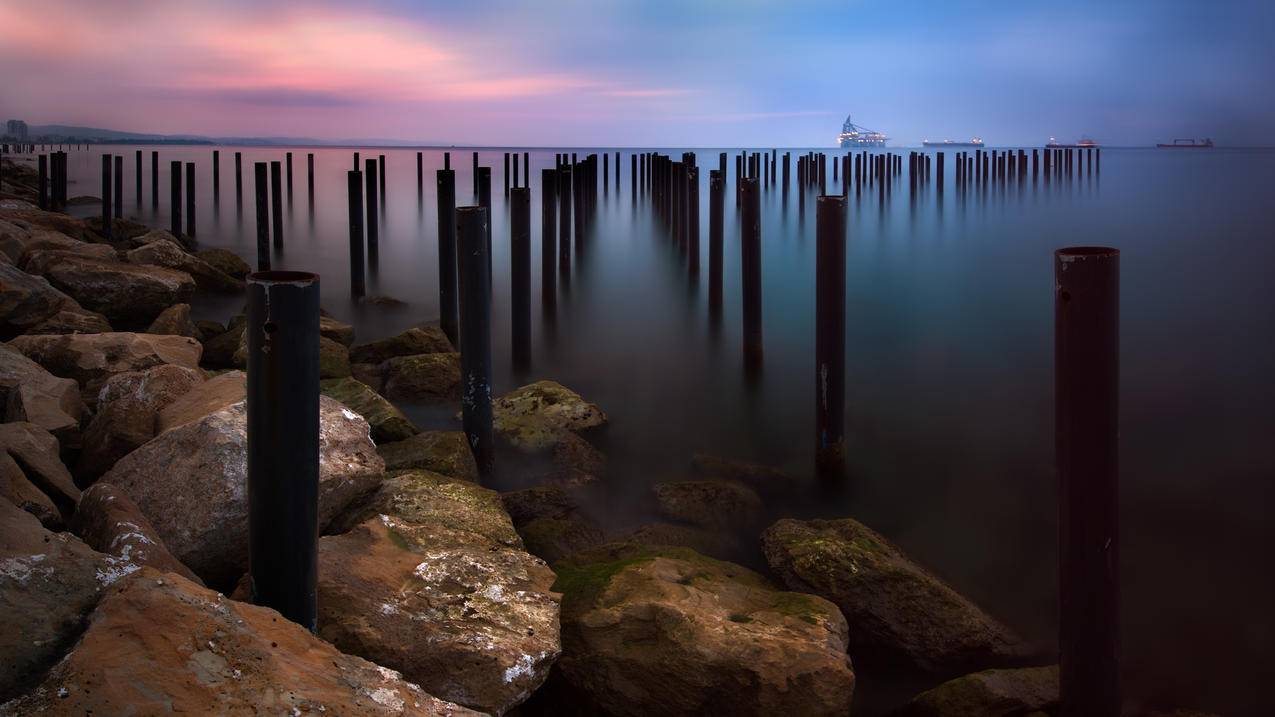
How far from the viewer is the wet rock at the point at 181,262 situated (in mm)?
11289

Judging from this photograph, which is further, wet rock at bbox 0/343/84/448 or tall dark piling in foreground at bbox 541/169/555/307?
tall dark piling in foreground at bbox 541/169/555/307

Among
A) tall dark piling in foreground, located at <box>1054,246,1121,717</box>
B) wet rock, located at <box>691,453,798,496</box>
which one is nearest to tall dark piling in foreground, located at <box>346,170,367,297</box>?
wet rock, located at <box>691,453,798,496</box>

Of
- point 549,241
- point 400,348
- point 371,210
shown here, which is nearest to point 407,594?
point 400,348

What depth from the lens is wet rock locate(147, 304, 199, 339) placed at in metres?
7.76

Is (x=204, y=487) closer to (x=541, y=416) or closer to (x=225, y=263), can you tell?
(x=541, y=416)

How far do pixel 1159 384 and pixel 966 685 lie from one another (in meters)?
7.35

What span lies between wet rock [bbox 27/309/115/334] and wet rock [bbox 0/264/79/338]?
0.06m

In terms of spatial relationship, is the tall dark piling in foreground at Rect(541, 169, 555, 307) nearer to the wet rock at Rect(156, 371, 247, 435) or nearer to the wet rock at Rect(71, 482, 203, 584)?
the wet rock at Rect(156, 371, 247, 435)

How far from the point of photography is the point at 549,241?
510 inches

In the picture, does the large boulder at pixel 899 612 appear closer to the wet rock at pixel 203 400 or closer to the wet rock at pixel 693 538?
the wet rock at pixel 693 538

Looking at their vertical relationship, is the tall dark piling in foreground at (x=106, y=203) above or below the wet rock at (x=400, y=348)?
above

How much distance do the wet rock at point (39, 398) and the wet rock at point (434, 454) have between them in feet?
4.86

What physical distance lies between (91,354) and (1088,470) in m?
5.45

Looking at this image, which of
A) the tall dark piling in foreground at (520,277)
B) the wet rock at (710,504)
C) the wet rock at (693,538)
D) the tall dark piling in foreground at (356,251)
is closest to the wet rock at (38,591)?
the wet rock at (693,538)
